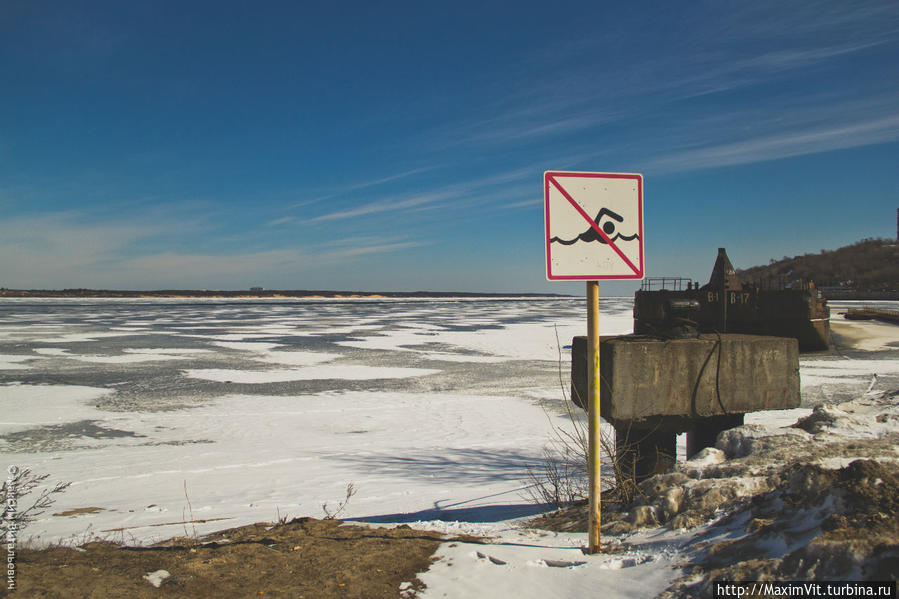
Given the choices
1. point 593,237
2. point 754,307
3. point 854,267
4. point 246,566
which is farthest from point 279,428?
point 854,267

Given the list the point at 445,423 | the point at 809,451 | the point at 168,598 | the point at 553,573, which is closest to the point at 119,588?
the point at 168,598

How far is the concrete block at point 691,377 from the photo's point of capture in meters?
4.72

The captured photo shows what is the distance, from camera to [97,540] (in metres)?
4.46

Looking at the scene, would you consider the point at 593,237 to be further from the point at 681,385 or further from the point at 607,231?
the point at 681,385

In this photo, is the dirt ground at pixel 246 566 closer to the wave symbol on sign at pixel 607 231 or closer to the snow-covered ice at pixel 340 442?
the snow-covered ice at pixel 340 442

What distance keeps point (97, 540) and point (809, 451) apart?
534 cm

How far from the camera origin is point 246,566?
12.0ft

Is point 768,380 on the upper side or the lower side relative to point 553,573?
upper

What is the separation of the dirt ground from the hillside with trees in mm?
106099

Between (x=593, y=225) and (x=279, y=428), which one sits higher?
(x=593, y=225)

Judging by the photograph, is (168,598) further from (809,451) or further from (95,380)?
(95,380)

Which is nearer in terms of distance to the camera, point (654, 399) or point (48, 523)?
point (654, 399)

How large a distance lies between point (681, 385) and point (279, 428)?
6.84 meters

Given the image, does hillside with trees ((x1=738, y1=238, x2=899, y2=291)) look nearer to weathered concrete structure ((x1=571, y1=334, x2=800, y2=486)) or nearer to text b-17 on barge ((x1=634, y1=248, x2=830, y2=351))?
text b-17 on barge ((x1=634, y1=248, x2=830, y2=351))
